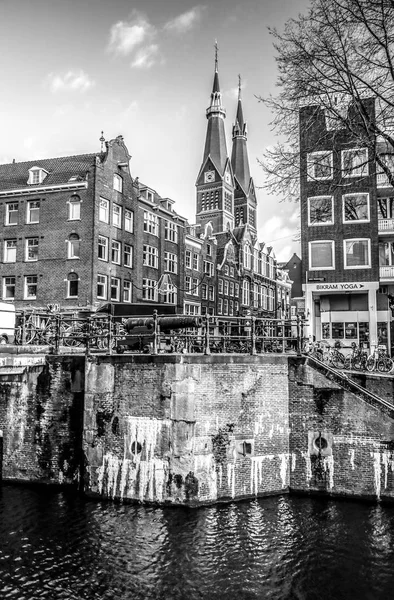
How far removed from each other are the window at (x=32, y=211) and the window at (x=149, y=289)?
9.58m

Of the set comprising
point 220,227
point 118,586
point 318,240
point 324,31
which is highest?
point 220,227

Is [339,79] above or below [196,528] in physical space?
above

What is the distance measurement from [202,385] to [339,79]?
9666 mm

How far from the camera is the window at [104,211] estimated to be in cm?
3331

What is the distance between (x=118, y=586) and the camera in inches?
342

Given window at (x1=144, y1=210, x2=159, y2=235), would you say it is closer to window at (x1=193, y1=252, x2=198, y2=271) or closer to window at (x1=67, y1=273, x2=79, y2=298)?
window at (x1=193, y1=252, x2=198, y2=271)

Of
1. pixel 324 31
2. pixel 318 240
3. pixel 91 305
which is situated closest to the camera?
pixel 324 31

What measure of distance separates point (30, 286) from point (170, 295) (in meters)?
13.5

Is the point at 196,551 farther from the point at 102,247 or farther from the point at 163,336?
the point at 102,247

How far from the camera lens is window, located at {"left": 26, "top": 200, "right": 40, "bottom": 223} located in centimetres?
3356

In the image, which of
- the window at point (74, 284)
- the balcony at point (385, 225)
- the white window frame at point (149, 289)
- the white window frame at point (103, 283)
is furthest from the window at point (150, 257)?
the balcony at point (385, 225)

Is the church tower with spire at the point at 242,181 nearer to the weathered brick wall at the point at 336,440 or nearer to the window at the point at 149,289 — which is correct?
the window at the point at 149,289

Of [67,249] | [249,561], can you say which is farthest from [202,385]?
[67,249]

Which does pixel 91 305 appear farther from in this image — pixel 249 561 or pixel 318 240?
pixel 249 561
